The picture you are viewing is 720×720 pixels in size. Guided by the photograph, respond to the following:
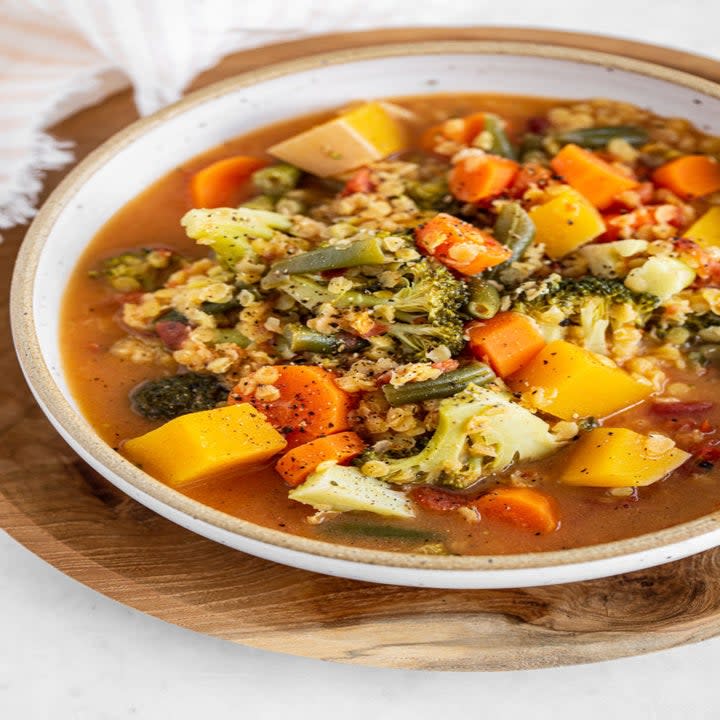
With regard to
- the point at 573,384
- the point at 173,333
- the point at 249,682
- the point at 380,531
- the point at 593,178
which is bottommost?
the point at 249,682

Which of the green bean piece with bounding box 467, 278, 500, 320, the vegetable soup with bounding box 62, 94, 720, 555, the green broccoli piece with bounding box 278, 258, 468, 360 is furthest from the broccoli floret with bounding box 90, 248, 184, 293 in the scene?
the green bean piece with bounding box 467, 278, 500, 320

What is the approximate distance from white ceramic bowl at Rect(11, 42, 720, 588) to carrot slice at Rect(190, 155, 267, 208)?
0.19 m

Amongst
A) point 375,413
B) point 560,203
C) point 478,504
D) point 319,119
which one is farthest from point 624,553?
point 319,119

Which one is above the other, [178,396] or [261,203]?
[261,203]

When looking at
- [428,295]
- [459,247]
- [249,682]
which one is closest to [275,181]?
[459,247]

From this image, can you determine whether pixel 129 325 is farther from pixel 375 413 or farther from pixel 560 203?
pixel 560 203

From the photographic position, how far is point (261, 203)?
4238 millimetres

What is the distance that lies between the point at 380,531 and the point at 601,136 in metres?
2.23

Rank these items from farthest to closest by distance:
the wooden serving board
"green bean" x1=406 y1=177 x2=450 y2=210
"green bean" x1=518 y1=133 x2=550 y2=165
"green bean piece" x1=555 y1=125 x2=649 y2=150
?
"green bean piece" x1=555 y1=125 x2=649 y2=150 < "green bean" x1=518 y1=133 x2=550 y2=165 < "green bean" x1=406 y1=177 x2=450 y2=210 < the wooden serving board

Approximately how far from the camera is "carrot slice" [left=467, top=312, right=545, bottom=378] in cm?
344

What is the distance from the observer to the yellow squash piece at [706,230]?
4.04 meters

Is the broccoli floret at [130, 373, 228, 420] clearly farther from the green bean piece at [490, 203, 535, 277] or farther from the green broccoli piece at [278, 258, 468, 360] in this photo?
the green bean piece at [490, 203, 535, 277]

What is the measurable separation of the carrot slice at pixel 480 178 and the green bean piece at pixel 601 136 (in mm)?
435

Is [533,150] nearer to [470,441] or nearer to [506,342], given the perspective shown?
[506,342]
